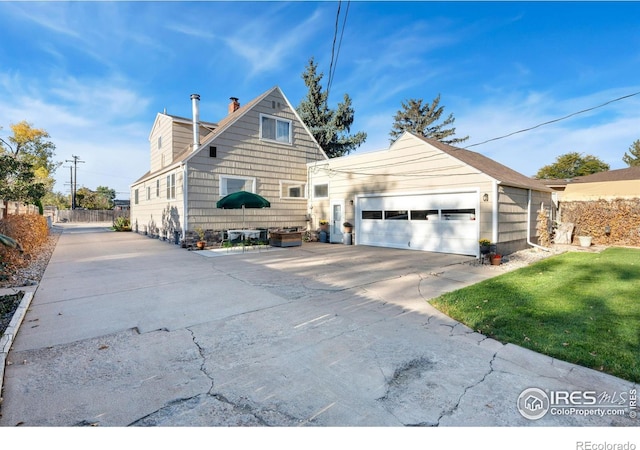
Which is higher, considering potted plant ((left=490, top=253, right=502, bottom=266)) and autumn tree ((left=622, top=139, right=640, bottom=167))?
autumn tree ((left=622, top=139, right=640, bottom=167))

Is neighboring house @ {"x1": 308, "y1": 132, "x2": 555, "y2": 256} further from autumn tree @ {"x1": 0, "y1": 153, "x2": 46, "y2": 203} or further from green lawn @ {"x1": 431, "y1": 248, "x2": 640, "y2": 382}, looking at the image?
autumn tree @ {"x1": 0, "y1": 153, "x2": 46, "y2": 203}

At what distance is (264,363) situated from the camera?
297 cm

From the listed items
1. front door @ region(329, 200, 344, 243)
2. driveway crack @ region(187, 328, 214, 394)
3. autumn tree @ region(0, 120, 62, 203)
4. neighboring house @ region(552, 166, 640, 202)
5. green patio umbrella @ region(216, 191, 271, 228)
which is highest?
autumn tree @ region(0, 120, 62, 203)

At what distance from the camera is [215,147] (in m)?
12.7

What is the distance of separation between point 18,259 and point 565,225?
1960 centimetres

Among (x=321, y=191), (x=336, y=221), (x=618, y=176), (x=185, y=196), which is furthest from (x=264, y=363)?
(x=618, y=176)

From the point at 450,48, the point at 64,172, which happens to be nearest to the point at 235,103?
the point at 450,48

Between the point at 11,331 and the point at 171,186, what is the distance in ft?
36.3

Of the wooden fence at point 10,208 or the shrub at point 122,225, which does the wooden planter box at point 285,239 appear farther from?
the shrub at point 122,225

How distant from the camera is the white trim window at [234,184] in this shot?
12961mm

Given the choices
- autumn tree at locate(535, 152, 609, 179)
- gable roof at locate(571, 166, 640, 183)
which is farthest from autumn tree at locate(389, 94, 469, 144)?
autumn tree at locate(535, 152, 609, 179)

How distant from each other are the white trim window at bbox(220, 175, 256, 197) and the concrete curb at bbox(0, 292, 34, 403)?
850 centimetres

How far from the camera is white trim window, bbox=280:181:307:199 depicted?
14.9 metres
